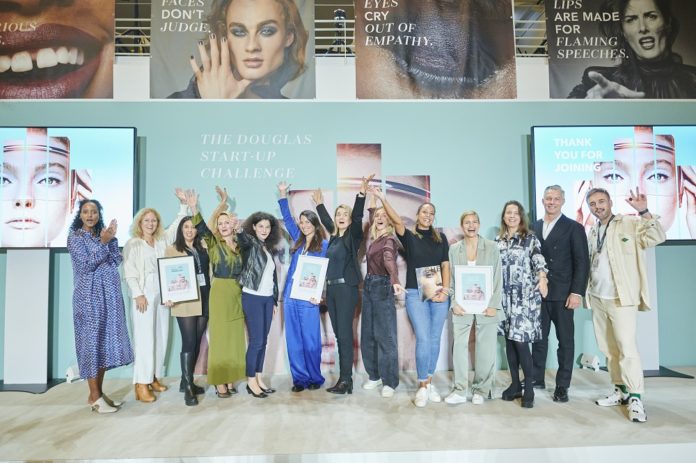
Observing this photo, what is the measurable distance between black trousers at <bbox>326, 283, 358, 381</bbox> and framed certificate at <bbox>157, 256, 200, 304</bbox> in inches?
44.8

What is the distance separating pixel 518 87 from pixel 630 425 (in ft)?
11.1

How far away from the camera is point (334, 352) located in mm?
4676

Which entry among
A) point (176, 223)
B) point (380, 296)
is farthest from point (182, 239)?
point (380, 296)

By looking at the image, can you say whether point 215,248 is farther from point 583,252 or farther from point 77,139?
point 583,252

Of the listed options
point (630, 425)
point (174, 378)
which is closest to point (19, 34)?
point (174, 378)

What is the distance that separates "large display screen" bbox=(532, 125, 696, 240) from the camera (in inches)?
180

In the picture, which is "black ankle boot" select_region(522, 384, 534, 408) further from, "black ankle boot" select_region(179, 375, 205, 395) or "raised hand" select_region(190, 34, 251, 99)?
"raised hand" select_region(190, 34, 251, 99)

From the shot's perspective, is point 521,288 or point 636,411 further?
point 521,288

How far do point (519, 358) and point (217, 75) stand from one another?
3848 mm

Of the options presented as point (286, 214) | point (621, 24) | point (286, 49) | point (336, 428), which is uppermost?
point (621, 24)

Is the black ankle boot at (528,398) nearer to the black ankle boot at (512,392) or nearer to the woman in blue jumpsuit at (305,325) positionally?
the black ankle boot at (512,392)

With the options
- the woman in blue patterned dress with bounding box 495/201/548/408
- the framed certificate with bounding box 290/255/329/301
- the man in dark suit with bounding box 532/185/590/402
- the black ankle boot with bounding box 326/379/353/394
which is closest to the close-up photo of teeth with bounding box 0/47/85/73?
the framed certificate with bounding box 290/255/329/301

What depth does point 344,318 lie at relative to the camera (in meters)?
3.90

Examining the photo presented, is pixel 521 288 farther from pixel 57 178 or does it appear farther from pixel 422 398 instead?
pixel 57 178
